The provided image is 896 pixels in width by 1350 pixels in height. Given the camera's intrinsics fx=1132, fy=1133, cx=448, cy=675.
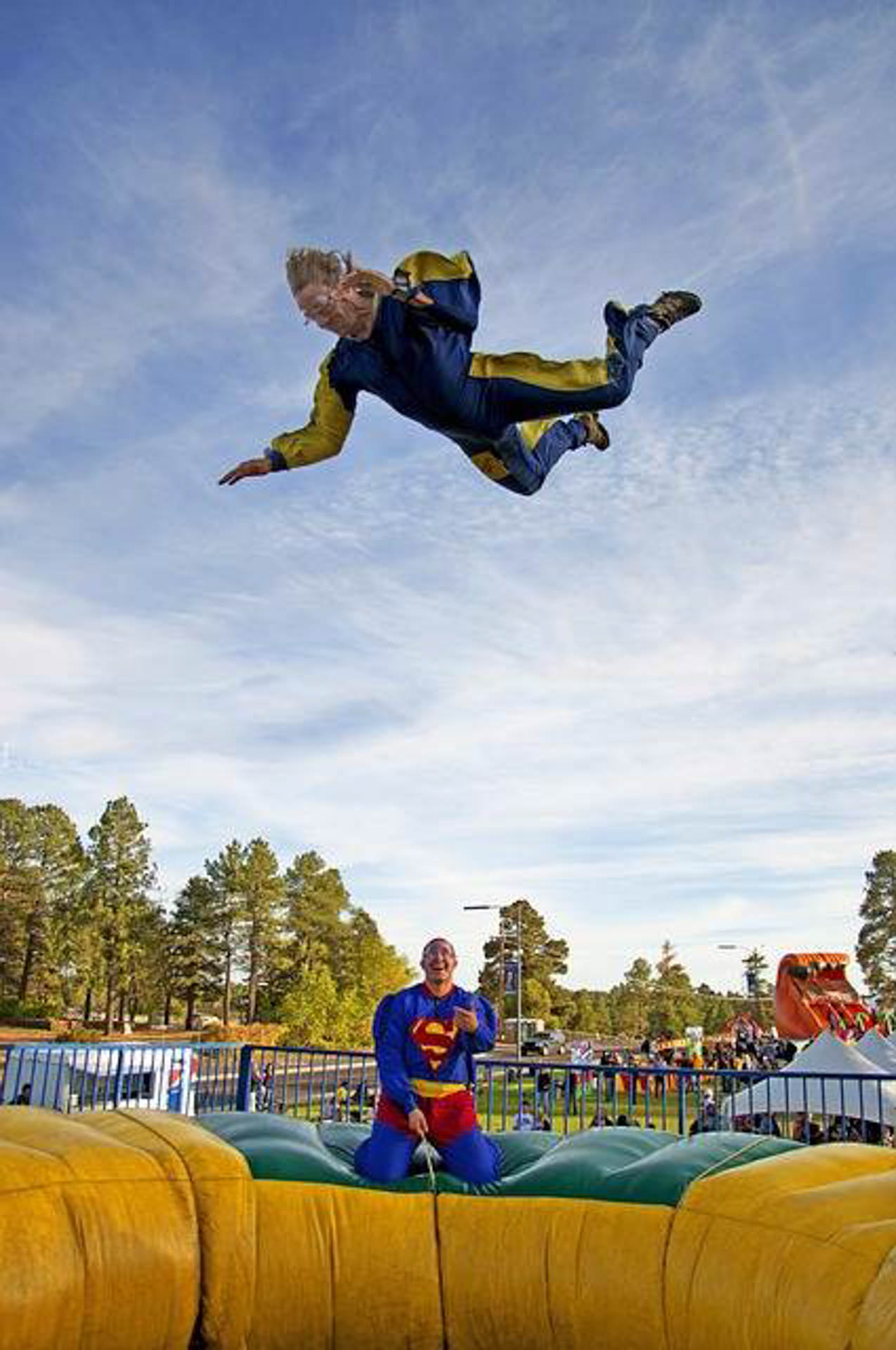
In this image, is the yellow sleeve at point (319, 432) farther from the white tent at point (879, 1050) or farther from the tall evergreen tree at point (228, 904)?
the tall evergreen tree at point (228, 904)

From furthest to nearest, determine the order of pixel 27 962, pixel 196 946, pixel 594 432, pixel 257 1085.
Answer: pixel 196 946 < pixel 27 962 < pixel 257 1085 < pixel 594 432

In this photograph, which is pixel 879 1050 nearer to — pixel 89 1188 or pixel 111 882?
pixel 89 1188

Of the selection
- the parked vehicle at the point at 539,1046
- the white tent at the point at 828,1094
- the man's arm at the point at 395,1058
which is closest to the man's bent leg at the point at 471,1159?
Answer: the man's arm at the point at 395,1058

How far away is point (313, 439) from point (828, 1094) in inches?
292

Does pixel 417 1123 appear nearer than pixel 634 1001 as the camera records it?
Yes

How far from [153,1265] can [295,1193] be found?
0.71 m

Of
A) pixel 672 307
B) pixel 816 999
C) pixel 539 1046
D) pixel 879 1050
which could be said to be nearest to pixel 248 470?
pixel 672 307

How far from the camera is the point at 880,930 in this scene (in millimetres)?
59219

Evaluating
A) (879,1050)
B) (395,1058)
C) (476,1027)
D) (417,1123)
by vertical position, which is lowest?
(879,1050)

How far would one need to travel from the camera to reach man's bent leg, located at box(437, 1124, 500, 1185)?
4.89 metres

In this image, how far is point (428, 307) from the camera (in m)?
4.21

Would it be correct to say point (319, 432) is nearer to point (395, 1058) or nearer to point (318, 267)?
point (318, 267)

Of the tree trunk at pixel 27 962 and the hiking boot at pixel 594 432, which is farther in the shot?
the tree trunk at pixel 27 962

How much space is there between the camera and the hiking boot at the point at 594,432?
5441 mm
